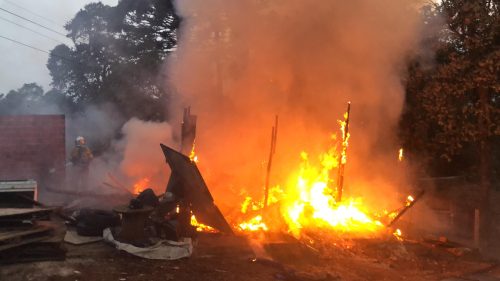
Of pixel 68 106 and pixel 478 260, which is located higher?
pixel 68 106

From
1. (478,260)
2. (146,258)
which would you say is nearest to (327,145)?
(478,260)

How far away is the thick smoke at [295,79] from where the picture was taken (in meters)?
12.2

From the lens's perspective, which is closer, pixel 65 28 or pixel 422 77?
pixel 422 77

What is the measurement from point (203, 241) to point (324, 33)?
7.22 metres

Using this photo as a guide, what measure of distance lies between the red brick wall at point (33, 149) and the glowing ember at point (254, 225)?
Result: 17.9 ft

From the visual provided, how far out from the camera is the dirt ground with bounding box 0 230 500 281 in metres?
6.13

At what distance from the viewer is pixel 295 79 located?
13.1m

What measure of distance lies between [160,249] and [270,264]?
72.7 inches

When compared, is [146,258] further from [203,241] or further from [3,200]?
[3,200]

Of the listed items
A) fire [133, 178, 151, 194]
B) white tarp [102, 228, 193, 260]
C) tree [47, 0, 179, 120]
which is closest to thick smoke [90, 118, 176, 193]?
fire [133, 178, 151, 194]

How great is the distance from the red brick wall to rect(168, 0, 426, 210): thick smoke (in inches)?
151

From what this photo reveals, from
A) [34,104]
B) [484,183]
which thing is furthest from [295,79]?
[34,104]

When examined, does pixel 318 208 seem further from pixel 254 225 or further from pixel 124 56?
pixel 124 56

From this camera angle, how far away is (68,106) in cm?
2077
